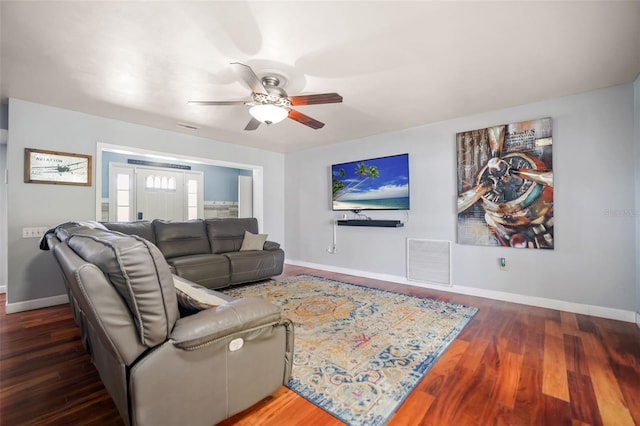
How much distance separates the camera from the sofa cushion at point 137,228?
3.68m

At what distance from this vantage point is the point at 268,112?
2.58m

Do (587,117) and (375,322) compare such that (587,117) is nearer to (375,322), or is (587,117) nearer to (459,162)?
(459,162)

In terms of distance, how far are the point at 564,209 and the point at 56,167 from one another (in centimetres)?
605

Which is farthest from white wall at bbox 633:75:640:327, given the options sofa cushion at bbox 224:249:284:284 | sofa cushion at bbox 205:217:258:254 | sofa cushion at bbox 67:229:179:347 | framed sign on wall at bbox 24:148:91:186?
framed sign on wall at bbox 24:148:91:186

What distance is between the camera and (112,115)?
3723 millimetres

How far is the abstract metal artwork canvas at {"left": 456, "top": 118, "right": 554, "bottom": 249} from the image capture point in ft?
10.5

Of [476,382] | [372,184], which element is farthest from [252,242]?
[476,382]

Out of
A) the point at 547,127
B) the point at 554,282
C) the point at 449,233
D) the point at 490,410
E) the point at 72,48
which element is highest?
the point at 72,48

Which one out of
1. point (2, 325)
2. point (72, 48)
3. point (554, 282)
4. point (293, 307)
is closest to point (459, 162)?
point (554, 282)

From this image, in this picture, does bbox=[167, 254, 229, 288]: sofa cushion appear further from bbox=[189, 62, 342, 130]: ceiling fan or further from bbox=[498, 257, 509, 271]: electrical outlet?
bbox=[498, 257, 509, 271]: electrical outlet

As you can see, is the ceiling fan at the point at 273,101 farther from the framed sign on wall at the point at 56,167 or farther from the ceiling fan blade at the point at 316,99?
the framed sign on wall at the point at 56,167

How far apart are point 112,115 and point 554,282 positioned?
587 centimetres

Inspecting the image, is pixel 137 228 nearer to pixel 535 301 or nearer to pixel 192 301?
pixel 192 301

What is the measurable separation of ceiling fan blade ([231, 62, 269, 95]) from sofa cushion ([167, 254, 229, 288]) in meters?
2.42
